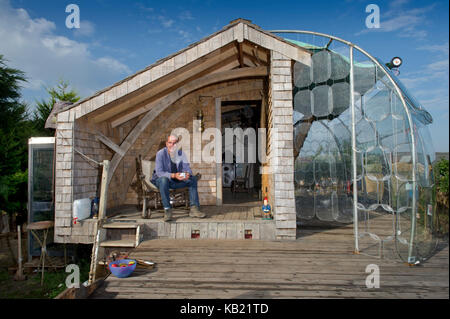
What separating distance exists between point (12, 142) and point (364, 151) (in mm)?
8088

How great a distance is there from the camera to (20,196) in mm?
7062

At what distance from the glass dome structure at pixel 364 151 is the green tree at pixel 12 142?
22.6 ft

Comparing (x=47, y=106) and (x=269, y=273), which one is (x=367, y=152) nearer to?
(x=269, y=273)

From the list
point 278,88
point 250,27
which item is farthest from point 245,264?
point 250,27

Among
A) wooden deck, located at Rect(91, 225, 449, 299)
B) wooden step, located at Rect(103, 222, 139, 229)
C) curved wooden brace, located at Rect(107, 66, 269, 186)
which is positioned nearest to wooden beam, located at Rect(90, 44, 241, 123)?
curved wooden brace, located at Rect(107, 66, 269, 186)

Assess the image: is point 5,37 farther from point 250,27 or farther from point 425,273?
point 425,273

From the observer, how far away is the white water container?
15.1 feet

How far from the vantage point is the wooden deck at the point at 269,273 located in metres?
2.74

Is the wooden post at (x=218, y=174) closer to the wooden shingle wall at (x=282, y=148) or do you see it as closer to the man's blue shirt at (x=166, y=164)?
the man's blue shirt at (x=166, y=164)

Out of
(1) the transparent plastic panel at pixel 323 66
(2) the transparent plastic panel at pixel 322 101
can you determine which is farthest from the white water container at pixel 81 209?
(1) the transparent plastic panel at pixel 323 66

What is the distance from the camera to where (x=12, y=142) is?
6.79m

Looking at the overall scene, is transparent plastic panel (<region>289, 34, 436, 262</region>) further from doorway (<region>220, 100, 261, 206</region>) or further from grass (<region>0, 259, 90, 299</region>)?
grass (<region>0, 259, 90, 299</region>)

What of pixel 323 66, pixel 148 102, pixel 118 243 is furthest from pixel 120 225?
pixel 323 66
